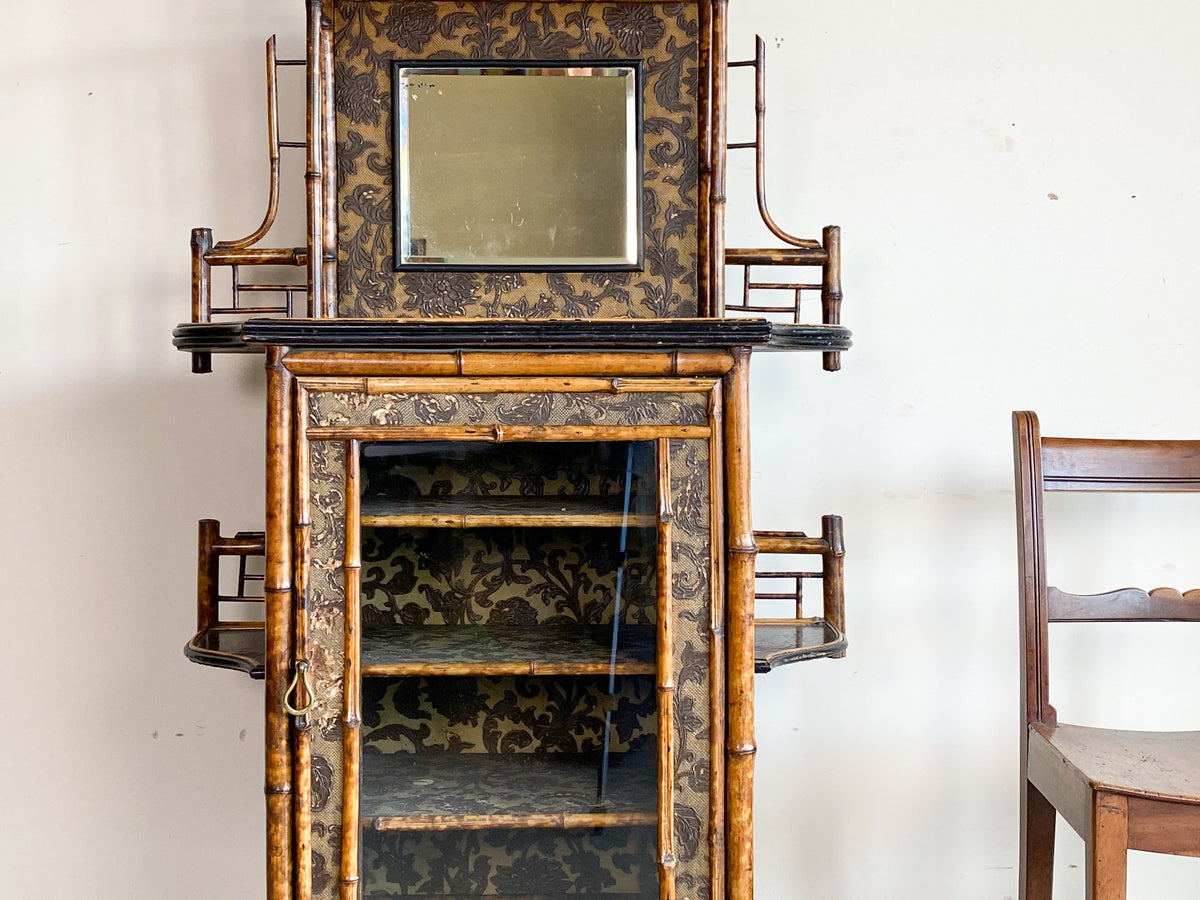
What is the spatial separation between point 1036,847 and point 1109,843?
246 millimetres

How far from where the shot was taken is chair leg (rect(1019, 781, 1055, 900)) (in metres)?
1.45

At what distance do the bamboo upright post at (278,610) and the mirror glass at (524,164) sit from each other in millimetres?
309

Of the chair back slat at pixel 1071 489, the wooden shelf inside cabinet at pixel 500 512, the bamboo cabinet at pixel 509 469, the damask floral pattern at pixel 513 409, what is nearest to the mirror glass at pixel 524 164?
the bamboo cabinet at pixel 509 469

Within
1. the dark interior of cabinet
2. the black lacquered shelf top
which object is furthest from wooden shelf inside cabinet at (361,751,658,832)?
the black lacquered shelf top

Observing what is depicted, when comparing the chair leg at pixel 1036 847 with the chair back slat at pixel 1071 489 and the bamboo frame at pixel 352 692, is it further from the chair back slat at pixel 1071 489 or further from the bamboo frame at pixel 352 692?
the bamboo frame at pixel 352 692

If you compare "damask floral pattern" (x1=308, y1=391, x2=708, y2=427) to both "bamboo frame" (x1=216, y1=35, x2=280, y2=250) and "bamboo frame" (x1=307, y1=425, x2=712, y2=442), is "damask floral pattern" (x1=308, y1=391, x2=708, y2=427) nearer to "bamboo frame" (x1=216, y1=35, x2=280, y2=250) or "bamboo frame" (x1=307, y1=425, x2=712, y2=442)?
"bamboo frame" (x1=307, y1=425, x2=712, y2=442)

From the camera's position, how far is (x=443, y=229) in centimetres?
138

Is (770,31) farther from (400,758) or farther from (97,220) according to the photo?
(400,758)

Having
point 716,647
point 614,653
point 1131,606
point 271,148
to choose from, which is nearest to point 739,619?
point 716,647

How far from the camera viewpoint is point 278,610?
1.22 metres

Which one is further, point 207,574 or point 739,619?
point 207,574

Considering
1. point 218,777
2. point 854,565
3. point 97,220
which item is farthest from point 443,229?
point 218,777

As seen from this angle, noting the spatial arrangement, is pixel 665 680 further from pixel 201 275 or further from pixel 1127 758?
pixel 201 275

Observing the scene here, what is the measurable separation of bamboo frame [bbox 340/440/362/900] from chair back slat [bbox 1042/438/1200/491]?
38.7 inches
